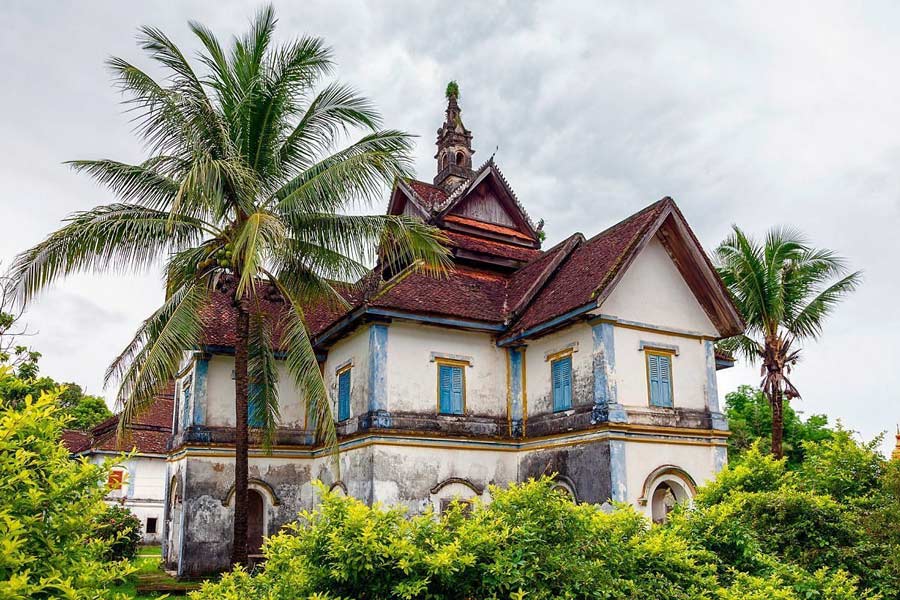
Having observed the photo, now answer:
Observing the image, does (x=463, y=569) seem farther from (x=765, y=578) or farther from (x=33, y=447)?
(x=765, y=578)

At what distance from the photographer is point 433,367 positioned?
17766 millimetres

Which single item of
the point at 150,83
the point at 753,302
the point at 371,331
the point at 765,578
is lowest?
the point at 765,578

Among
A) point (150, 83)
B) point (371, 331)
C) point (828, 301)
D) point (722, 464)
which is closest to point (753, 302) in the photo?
point (828, 301)

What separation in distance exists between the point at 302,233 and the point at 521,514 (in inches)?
419

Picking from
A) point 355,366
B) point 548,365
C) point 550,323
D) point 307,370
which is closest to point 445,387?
point 355,366

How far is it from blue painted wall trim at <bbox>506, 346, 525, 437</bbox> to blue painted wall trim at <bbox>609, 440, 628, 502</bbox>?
3.24m

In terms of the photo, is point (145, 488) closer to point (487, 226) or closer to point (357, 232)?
point (487, 226)

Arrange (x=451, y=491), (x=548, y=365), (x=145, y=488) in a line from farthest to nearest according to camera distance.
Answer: (x=145, y=488) < (x=548, y=365) < (x=451, y=491)

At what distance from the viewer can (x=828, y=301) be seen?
2372 centimetres

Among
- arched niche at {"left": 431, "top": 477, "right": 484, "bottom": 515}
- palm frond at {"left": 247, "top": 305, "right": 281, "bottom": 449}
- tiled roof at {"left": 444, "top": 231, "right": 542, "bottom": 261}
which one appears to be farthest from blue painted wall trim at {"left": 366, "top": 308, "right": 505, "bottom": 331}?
arched niche at {"left": 431, "top": 477, "right": 484, "bottom": 515}

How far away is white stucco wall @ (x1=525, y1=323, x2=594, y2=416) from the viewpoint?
16.2 metres

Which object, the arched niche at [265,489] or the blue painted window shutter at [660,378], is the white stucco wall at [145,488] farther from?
the blue painted window shutter at [660,378]

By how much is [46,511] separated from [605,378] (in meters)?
12.5

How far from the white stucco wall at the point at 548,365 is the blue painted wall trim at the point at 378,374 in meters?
3.66
